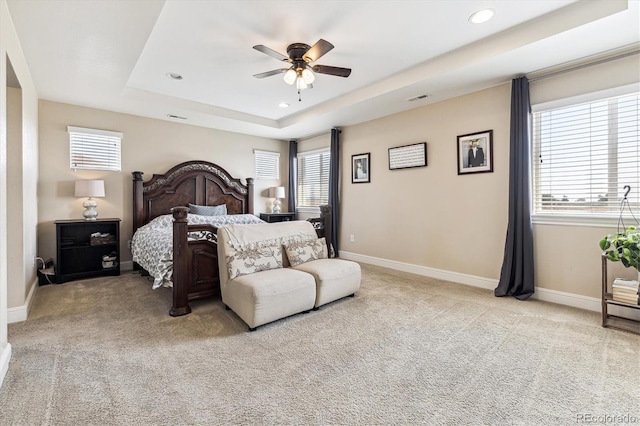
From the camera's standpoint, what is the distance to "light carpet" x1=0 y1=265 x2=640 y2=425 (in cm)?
161

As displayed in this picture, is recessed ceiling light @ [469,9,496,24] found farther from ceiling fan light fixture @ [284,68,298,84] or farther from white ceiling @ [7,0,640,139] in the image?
ceiling fan light fixture @ [284,68,298,84]

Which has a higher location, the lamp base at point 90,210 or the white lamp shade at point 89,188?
the white lamp shade at point 89,188

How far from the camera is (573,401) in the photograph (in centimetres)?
168

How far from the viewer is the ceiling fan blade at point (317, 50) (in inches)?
99.6

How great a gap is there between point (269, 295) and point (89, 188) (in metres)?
3.44

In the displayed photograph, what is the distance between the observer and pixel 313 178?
6.44 metres

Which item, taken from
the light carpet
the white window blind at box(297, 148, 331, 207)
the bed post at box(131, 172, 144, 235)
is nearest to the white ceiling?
the bed post at box(131, 172, 144, 235)

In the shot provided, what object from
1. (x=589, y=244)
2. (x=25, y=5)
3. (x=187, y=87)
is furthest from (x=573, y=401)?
(x=187, y=87)

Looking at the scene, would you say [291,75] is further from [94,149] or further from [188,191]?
[94,149]

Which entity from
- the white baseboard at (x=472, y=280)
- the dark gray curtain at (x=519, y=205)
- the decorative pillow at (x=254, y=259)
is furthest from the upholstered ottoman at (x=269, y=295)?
the dark gray curtain at (x=519, y=205)

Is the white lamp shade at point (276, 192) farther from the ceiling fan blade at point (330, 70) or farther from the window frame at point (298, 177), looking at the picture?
the ceiling fan blade at point (330, 70)

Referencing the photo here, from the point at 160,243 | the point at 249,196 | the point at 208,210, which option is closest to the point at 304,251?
the point at 160,243

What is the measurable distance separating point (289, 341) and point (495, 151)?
332 centimetres

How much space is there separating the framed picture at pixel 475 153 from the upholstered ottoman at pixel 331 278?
2.08 meters
